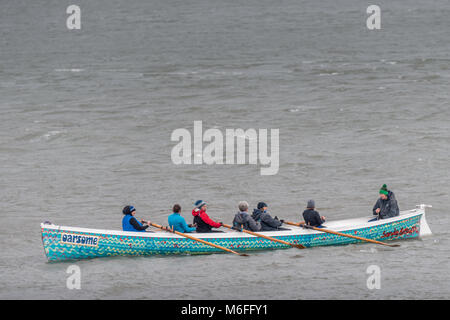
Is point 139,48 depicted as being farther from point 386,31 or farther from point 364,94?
point 364,94

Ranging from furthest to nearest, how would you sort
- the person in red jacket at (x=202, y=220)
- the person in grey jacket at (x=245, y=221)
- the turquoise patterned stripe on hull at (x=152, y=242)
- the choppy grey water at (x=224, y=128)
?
the person in grey jacket at (x=245, y=221), the person in red jacket at (x=202, y=220), the turquoise patterned stripe on hull at (x=152, y=242), the choppy grey water at (x=224, y=128)

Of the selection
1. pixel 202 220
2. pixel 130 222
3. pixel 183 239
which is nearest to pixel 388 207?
pixel 202 220

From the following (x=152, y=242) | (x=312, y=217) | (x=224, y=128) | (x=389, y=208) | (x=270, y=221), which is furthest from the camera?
Answer: (x=224, y=128)

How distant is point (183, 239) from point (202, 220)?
844mm

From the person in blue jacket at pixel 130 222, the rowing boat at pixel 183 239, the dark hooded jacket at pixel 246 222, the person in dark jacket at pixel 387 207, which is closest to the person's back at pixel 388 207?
the person in dark jacket at pixel 387 207

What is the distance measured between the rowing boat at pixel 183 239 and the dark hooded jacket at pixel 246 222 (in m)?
0.31

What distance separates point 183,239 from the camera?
22.0m

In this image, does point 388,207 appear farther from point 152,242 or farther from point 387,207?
point 152,242

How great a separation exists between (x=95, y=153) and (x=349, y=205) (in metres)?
14.8

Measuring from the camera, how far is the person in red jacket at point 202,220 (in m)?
22.2

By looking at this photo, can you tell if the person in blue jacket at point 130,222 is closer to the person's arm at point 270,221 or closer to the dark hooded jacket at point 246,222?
the dark hooded jacket at point 246,222

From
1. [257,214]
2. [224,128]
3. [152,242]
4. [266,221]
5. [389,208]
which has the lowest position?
[152,242]

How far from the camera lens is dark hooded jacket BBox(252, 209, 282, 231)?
22766 mm

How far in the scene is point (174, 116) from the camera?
45.6m
